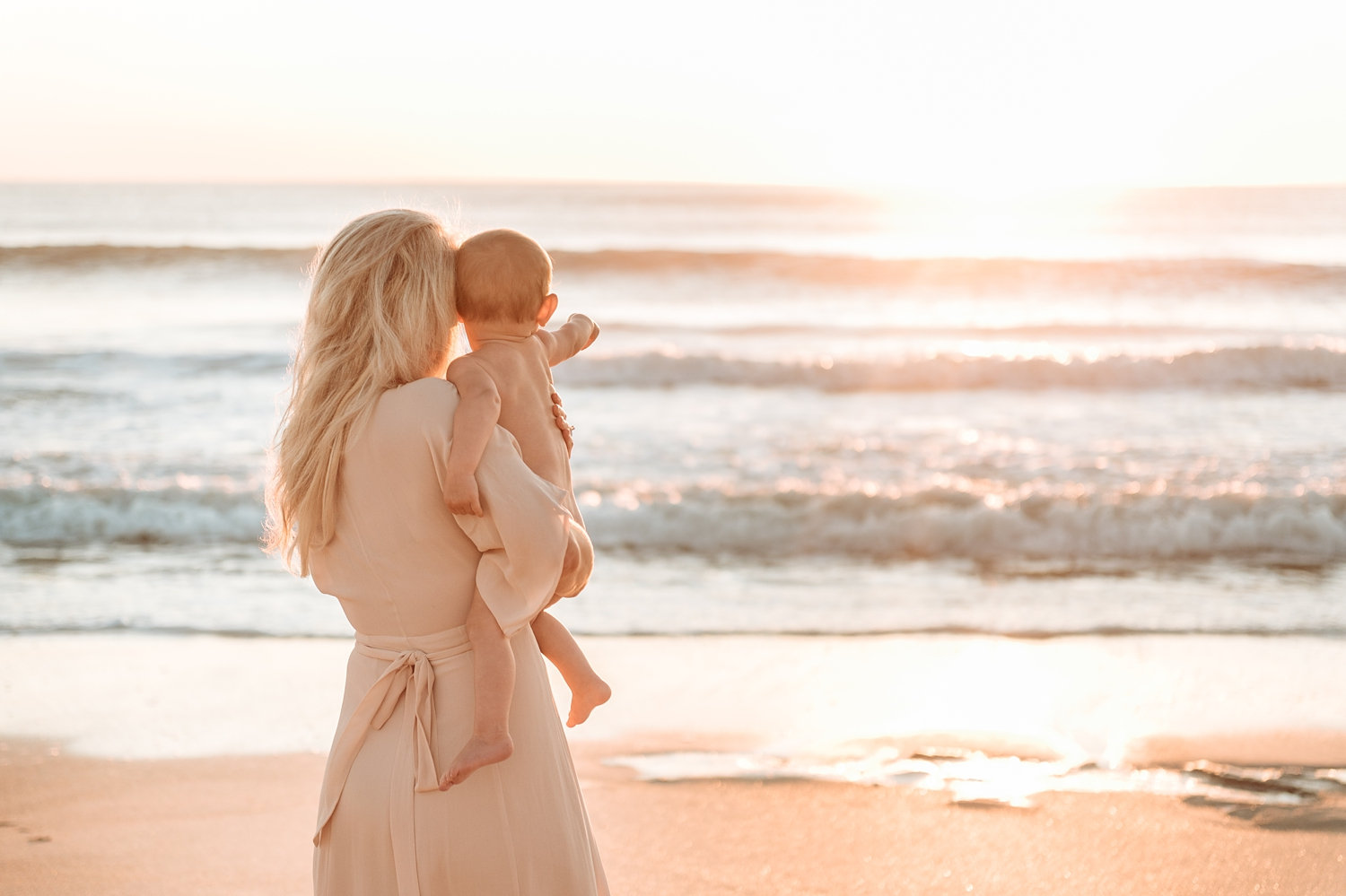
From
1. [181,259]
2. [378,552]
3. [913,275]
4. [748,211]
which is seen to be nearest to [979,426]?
[378,552]

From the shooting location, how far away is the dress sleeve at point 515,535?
5.81ft

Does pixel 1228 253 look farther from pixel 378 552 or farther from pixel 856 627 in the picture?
pixel 378 552

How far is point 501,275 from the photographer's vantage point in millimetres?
1911

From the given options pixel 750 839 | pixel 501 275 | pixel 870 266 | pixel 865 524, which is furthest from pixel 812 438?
pixel 870 266

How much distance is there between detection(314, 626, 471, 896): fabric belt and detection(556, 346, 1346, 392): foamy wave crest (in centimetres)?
1096

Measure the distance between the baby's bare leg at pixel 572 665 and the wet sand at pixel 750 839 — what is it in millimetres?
1293

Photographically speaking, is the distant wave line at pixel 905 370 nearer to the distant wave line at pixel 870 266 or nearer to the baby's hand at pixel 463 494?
the distant wave line at pixel 870 266

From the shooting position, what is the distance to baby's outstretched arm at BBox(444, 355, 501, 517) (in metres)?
1.74

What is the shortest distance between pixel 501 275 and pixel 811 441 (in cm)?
817

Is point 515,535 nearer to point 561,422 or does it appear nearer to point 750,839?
point 561,422

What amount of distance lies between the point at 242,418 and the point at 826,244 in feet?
66.5

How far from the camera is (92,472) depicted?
326 inches

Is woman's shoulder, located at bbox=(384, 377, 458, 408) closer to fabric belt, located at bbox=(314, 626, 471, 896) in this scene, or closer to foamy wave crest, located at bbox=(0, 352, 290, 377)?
fabric belt, located at bbox=(314, 626, 471, 896)

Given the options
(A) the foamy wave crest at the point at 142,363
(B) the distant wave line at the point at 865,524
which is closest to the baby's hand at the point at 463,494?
(B) the distant wave line at the point at 865,524
